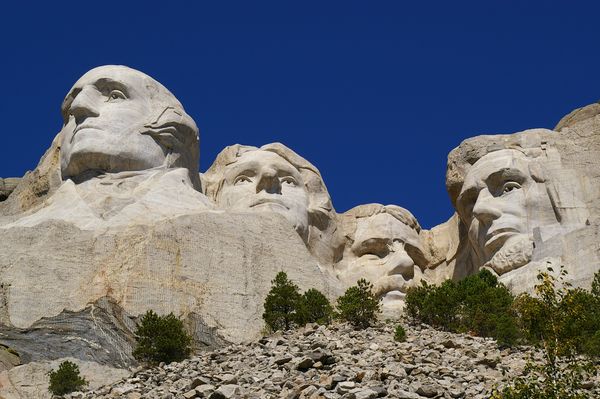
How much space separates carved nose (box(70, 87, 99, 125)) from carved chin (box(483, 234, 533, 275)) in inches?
313

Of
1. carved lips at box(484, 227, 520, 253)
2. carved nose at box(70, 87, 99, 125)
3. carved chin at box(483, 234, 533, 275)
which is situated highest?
carved nose at box(70, 87, 99, 125)

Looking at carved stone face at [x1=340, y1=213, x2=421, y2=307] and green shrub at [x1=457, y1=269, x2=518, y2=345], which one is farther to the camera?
carved stone face at [x1=340, y1=213, x2=421, y2=307]

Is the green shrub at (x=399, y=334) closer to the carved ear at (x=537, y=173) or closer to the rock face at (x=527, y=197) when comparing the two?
the rock face at (x=527, y=197)

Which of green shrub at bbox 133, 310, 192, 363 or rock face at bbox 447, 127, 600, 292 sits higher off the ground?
rock face at bbox 447, 127, 600, 292

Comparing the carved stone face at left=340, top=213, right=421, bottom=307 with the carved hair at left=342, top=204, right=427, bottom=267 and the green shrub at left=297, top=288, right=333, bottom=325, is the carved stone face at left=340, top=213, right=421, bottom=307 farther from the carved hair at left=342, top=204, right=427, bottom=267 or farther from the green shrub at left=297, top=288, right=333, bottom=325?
the green shrub at left=297, top=288, right=333, bottom=325

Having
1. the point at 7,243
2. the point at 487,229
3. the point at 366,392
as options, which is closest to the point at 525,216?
the point at 487,229

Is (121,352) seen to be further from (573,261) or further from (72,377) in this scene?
(573,261)

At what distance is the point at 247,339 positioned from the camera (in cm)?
3092

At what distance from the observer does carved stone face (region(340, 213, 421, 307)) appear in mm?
37375

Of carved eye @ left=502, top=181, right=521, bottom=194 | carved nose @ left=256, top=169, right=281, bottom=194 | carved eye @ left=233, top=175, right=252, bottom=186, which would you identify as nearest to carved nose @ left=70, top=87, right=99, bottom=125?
carved eye @ left=233, top=175, right=252, bottom=186

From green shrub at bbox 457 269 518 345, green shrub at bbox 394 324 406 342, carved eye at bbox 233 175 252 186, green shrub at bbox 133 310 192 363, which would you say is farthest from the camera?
carved eye at bbox 233 175 252 186

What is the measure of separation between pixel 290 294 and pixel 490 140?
9.80 m

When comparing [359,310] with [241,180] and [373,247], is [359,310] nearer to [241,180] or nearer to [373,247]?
[241,180]

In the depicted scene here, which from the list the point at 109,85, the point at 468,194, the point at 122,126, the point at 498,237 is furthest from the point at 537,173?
the point at 109,85
